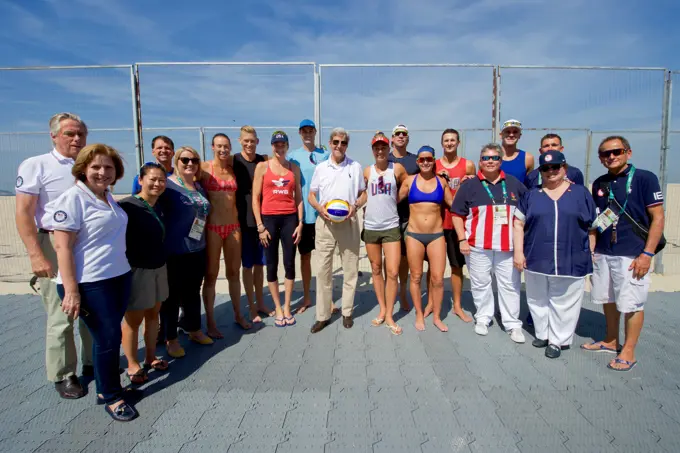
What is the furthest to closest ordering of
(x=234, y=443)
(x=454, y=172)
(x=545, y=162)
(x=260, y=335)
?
1. (x=454, y=172)
2. (x=260, y=335)
3. (x=545, y=162)
4. (x=234, y=443)

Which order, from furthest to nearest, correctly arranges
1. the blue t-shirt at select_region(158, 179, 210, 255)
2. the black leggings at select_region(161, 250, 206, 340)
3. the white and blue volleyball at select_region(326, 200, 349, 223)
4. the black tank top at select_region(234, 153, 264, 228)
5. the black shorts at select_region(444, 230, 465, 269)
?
1. the black shorts at select_region(444, 230, 465, 269)
2. the black tank top at select_region(234, 153, 264, 228)
3. the white and blue volleyball at select_region(326, 200, 349, 223)
4. the black leggings at select_region(161, 250, 206, 340)
5. the blue t-shirt at select_region(158, 179, 210, 255)

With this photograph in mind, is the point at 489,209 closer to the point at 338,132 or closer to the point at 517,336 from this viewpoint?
the point at 517,336

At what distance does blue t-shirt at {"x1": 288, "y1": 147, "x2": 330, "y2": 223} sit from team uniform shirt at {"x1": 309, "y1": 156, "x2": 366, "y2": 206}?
1.79ft

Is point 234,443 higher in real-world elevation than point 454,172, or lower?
lower

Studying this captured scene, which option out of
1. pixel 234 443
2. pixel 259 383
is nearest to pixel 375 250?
pixel 259 383

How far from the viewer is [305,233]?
4.72 meters

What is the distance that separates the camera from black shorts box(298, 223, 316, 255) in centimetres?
470

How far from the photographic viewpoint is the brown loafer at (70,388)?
2.90 m

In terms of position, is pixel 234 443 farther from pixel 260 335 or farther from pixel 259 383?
pixel 260 335

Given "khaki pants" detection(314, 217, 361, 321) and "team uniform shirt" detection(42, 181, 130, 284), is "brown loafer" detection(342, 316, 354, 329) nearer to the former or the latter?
"khaki pants" detection(314, 217, 361, 321)

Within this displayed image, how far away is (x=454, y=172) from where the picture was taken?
445cm

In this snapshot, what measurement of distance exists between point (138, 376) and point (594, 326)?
16.2ft

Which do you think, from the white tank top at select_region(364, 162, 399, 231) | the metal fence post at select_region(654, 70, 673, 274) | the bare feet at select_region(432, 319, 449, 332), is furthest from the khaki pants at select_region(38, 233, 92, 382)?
the metal fence post at select_region(654, 70, 673, 274)

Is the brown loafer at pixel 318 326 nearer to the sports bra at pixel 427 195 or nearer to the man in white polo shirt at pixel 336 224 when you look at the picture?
the man in white polo shirt at pixel 336 224
